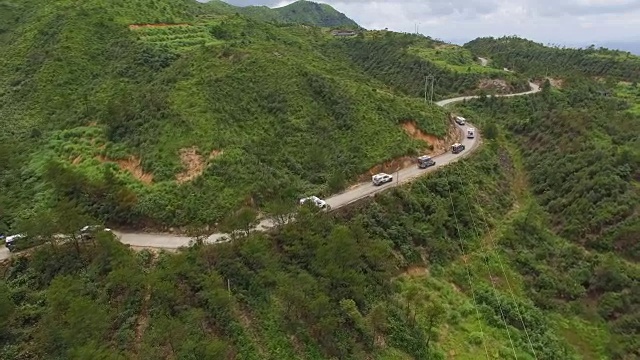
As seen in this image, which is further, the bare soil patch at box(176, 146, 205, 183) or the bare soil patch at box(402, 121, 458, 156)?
the bare soil patch at box(402, 121, 458, 156)

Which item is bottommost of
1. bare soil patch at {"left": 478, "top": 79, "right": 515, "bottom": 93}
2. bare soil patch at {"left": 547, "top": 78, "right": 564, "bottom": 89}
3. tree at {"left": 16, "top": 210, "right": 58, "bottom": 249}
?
tree at {"left": 16, "top": 210, "right": 58, "bottom": 249}

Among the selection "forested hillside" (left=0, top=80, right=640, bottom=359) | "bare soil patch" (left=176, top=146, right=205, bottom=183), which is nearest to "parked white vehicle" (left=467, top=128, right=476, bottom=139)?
"forested hillside" (left=0, top=80, right=640, bottom=359)

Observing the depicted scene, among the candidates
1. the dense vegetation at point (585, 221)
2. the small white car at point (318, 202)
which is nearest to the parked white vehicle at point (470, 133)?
the dense vegetation at point (585, 221)

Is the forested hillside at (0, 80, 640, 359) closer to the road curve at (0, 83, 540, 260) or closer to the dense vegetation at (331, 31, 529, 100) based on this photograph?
the road curve at (0, 83, 540, 260)

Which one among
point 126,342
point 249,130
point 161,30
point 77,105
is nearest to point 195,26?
point 161,30

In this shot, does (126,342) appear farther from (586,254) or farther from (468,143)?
(468,143)

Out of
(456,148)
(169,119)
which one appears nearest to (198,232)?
(169,119)

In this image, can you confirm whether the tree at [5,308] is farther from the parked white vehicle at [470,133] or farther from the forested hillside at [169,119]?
the parked white vehicle at [470,133]
